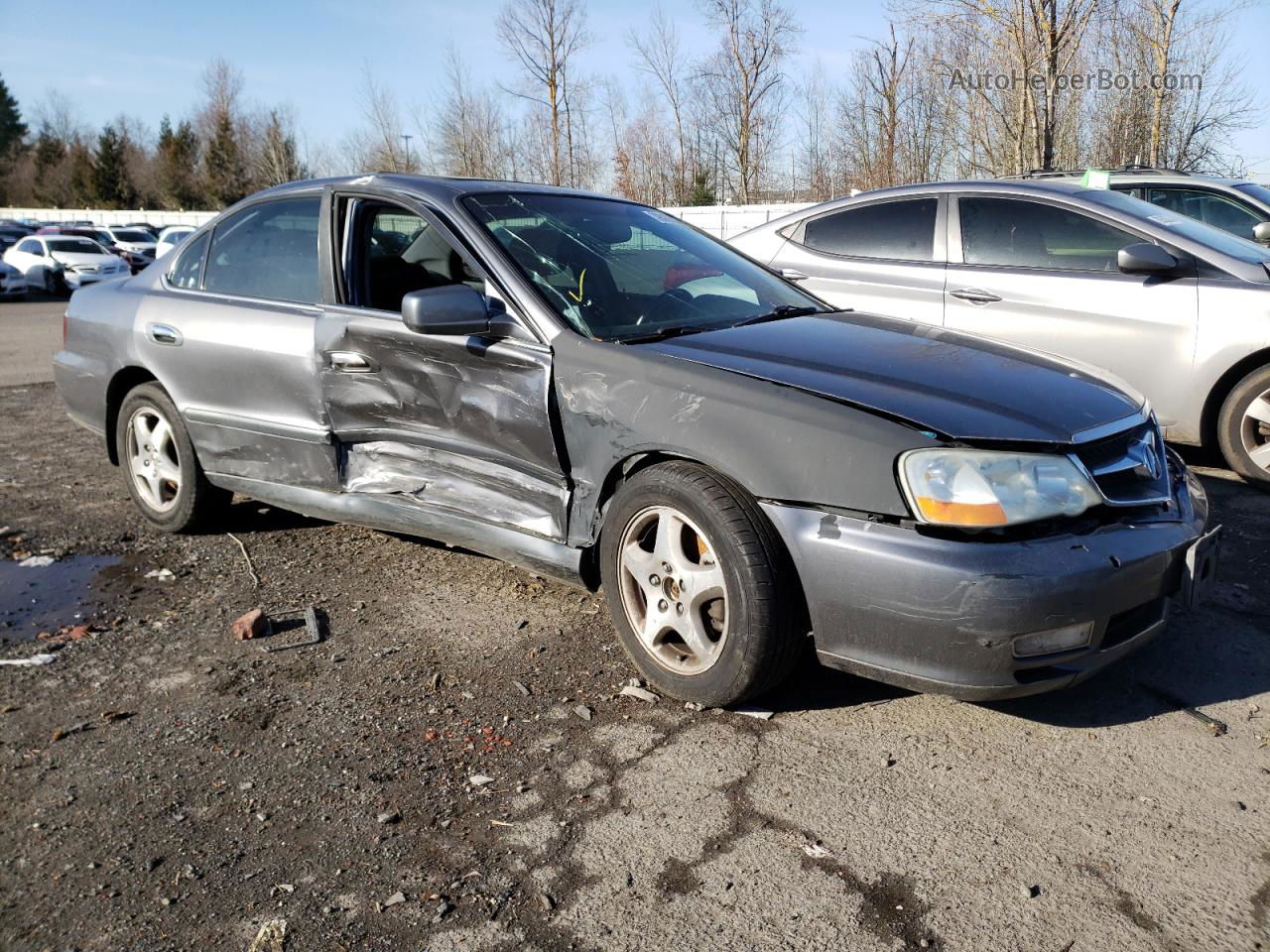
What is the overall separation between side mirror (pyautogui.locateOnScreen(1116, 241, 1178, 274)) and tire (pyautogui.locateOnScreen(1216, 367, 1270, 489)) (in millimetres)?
714

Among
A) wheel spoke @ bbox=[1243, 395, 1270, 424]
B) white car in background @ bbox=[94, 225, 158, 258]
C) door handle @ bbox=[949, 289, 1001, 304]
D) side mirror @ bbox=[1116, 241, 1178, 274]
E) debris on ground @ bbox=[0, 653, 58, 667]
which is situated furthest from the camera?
white car in background @ bbox=[94, 225, 158, 258]

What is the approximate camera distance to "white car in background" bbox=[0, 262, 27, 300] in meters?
22.7

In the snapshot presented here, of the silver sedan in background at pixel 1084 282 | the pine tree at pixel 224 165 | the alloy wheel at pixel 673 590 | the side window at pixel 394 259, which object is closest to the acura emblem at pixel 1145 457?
the alloy wheel at pixel 673 590

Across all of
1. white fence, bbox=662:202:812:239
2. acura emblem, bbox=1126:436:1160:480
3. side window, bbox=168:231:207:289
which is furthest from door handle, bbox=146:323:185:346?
white fence, bbox=662:202:812:239

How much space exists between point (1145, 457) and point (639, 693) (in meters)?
1.71

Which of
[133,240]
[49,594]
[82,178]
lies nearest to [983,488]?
[49,594]

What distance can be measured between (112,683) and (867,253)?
4.87m

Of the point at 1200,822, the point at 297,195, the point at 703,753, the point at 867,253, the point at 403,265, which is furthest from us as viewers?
the point at 867,253

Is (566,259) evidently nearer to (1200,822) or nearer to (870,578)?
(870,578)

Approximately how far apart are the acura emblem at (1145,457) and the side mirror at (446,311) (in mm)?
2086

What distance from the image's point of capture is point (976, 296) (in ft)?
19.2

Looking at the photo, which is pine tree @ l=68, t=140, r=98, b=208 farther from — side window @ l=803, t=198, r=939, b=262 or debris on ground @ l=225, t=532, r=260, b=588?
debris on ground @ l=225, t=532, r=260, b=588

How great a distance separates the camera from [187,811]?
259cm

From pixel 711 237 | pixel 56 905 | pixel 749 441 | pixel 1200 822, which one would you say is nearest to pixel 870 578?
pixel 749 441
